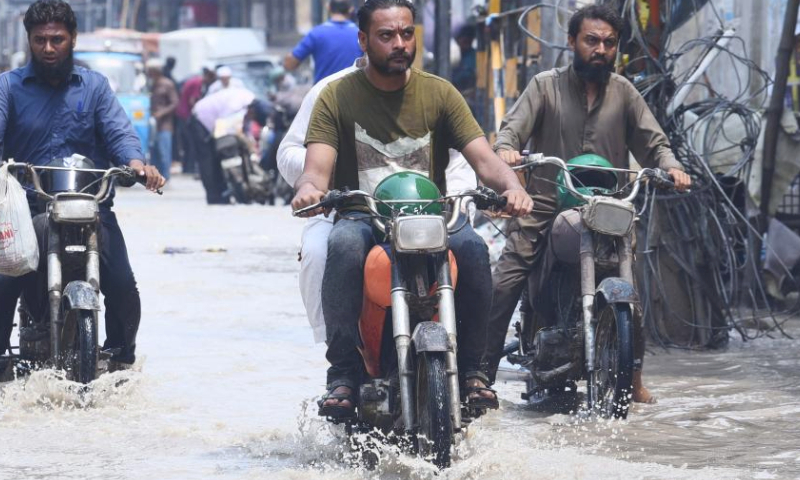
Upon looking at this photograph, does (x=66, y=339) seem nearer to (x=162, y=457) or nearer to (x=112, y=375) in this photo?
(x=112, y=375)

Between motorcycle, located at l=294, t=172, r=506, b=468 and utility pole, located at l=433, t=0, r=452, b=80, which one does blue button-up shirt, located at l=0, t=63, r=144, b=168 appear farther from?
utility pole, located at l=433, t=0, r=452, b=80

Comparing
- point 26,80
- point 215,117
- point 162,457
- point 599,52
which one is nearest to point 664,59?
point 599,52

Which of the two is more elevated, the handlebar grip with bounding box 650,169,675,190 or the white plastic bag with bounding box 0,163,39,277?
the handlebar grip with bounding box 650,169,675,190

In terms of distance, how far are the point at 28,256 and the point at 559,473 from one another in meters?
2.60

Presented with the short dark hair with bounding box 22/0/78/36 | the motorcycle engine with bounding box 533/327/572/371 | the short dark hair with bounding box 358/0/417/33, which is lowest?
the motorcycle engine with bounding box 533/327/572/371

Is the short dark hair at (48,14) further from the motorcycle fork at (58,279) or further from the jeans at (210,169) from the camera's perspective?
the jeans at (210,169)

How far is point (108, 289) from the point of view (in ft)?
24.6

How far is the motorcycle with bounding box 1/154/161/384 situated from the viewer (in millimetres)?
6992

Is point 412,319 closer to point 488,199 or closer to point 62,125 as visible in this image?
point 488,199

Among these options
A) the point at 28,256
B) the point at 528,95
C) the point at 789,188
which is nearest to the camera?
the point at 28,256

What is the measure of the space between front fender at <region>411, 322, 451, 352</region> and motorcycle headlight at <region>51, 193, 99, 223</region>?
219 centimetres

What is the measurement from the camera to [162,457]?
20.2 feet

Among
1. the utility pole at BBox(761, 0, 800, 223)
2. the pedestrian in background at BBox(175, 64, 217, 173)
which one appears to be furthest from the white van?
the utility pole at BBox(761, 0, 800, 223)

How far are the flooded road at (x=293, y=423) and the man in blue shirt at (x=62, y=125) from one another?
38cm
